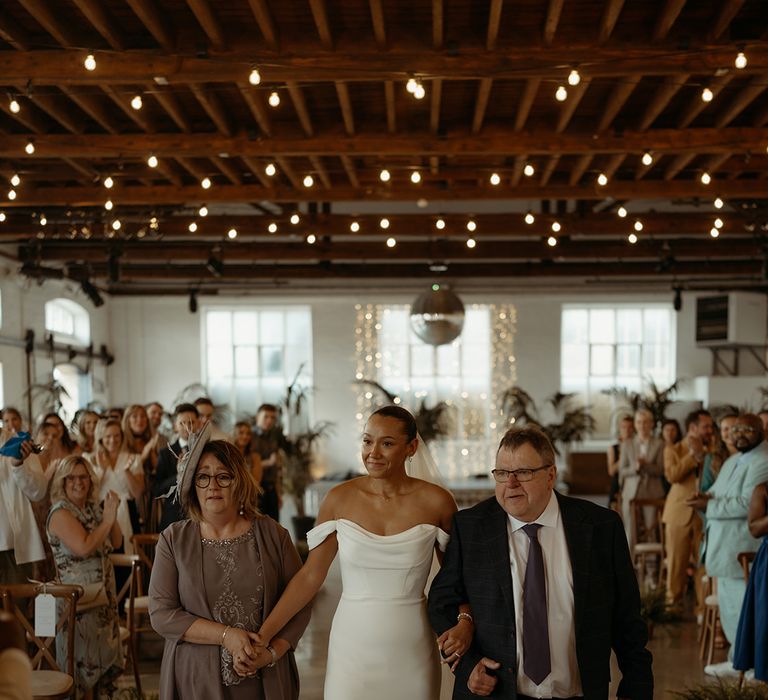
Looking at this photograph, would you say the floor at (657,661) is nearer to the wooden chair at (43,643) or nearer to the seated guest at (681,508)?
the seated guest at (681,508)

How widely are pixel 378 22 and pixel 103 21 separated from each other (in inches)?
65.5

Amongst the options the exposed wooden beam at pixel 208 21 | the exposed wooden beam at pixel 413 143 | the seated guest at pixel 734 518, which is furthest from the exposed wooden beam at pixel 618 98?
the exposed wooden beam at pixel 208 21

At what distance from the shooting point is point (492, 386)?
18.3m

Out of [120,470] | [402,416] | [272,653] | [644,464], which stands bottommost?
[644,464]

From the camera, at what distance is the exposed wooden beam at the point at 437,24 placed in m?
5.26

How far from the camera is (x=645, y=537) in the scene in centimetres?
933

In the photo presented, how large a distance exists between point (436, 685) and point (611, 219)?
905 centimetres

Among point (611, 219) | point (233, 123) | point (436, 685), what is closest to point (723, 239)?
point (611, 219)

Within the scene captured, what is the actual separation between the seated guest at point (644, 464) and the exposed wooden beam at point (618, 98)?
315 centimetres

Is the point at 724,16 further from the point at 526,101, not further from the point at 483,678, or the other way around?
the point at 483,678

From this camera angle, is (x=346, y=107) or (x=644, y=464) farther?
(x=644, y=464)

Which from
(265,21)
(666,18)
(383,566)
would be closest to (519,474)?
(383,566)

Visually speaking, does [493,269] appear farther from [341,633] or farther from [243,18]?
[341,633]

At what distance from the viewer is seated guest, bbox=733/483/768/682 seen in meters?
5.01
